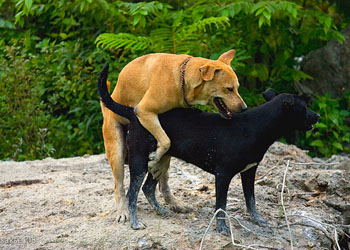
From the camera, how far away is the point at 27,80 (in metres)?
8.91

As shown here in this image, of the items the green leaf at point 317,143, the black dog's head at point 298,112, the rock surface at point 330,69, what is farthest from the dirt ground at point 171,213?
the rock surface at point 330,69

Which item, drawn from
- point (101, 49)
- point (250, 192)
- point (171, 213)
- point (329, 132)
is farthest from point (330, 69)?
point (171, 213)

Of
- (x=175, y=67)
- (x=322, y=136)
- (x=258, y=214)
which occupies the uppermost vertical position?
(x=175, y=67)

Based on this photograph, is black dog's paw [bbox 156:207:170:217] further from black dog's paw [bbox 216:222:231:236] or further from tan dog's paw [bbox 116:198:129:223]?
black dog's paw [bbox 216:222:231:236]

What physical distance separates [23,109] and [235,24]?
159 inches

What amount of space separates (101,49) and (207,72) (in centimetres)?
515

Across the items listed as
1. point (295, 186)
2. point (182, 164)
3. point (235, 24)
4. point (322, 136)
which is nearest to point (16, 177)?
point (182, 164)

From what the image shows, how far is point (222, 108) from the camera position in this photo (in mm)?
4910

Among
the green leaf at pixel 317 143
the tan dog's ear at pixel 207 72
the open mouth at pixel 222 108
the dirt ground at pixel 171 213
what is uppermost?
the tan dog's ear at pixel 207 72

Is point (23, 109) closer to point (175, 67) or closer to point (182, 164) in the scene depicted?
point (182, 164)

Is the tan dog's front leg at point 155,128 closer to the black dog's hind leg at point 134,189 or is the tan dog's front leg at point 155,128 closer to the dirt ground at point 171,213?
the black dog's hind leg at point 134,189

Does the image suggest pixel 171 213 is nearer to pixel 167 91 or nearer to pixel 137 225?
pixel 137 225

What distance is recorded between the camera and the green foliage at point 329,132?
993cm

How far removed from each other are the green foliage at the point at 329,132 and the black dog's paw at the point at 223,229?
5.40 m
